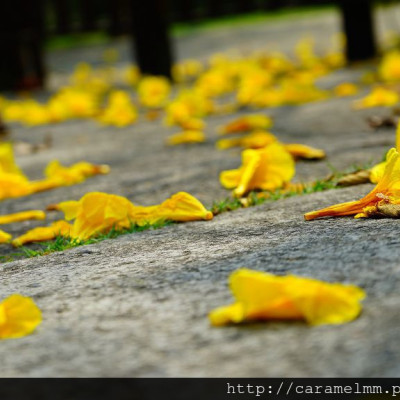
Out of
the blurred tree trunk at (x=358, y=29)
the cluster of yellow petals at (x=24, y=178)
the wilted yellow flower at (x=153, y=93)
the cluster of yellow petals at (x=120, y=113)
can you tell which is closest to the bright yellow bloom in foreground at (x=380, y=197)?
the cluster of yellow petals at (x=24, y=178)

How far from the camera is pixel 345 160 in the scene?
2.95 m

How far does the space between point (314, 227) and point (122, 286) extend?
1.72ft

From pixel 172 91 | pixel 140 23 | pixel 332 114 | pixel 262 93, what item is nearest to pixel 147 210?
pixel 332 114

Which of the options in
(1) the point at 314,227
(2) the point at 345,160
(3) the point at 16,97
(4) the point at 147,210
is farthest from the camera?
(3) the point at 16,97

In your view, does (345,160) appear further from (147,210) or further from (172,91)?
(172,91)

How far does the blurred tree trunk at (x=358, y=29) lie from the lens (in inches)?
280

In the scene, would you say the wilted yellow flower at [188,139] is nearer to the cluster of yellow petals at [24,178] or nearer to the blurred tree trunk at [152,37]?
the cluster of yellow petals at [24,178]

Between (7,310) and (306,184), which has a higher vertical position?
(7,310)

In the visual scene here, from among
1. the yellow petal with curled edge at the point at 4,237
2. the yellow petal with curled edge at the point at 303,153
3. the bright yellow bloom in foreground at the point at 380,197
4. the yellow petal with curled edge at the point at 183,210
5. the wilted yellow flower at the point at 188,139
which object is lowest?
the wilted yellow flower at the point at 188,139

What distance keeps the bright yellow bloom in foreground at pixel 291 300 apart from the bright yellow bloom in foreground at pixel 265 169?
3.71 ft

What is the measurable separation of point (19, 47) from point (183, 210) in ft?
24.6

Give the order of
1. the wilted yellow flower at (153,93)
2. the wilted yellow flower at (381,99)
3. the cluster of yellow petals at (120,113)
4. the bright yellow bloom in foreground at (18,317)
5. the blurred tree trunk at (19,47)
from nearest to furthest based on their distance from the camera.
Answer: the bright yellow bloom in foreground at (18,317) < the wilted yellow flower at (381,99) < the cluster of yellow petals at (120,113) < the wilted yellow flower at (153,93) < the blurred tree trunk at (19,47)

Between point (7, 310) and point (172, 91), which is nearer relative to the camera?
point (7, 310)

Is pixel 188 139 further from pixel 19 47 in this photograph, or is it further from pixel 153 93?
pixel 19 47
